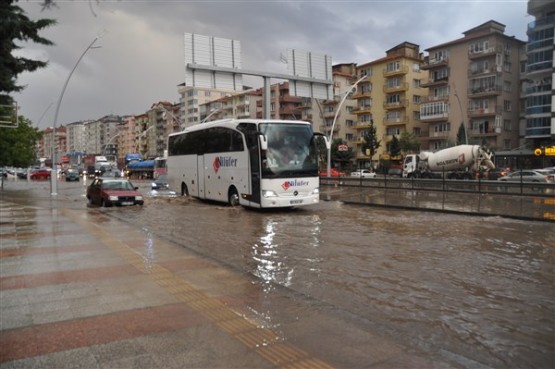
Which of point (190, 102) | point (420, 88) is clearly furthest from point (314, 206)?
point (190, 102)

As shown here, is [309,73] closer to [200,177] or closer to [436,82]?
[200,177]

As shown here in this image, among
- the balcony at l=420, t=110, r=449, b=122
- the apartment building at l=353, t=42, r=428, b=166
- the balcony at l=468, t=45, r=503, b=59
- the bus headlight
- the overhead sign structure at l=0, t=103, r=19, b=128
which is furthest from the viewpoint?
the apartment building at l=353, t=42, r=428, b=166

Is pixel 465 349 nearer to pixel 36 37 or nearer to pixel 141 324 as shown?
pixel 141 324

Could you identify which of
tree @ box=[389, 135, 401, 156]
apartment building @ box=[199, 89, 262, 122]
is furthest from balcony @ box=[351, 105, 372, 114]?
apartment building @ box=[199, 89, 262, 122]

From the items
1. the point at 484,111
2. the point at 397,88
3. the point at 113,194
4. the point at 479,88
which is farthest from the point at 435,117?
the point at 113,194

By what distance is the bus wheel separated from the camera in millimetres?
19797

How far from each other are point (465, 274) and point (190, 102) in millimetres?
133322

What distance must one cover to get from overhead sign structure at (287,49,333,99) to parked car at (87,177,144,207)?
40.3ft

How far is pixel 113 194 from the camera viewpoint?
21.4m

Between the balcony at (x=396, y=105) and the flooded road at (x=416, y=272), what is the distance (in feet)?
217

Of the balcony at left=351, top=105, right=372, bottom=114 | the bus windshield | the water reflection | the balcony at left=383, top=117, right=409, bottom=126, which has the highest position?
the balcony at left=351, top=105, right=372, bottom=114

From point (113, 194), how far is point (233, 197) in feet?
19.0

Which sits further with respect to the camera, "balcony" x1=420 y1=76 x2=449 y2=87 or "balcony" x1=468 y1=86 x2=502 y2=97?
"balcony" x1=420 y1=76 x2=449 y2=87

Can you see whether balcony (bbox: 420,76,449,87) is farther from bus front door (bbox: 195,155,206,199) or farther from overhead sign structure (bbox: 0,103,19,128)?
overhead sign structure (bbox: 0,103,19,128)
